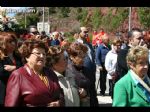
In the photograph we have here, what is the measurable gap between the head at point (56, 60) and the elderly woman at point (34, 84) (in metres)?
0.27

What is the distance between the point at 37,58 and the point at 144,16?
3120 cm

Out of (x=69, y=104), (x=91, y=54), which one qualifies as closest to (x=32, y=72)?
(x=69, y=104)

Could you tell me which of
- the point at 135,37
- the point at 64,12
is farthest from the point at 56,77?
the point at 64,12

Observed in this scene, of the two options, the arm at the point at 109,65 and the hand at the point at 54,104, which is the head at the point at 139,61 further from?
the arm at the point at 109,65

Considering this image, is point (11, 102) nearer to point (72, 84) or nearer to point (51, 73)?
point (51, 73)

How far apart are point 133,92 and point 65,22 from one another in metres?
42.5

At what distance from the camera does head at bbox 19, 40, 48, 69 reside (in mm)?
4426

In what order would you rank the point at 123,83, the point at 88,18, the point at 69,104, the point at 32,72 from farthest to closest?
1. the point at 88,18
2. the point at 69,104
3. the point at 32,72
4. the point at 123,83

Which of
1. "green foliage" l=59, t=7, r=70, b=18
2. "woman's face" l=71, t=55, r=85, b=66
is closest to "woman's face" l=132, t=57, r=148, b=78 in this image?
"woman's face" l=71, t=55, r=85, b=66

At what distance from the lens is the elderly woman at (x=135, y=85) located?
13.1 ft

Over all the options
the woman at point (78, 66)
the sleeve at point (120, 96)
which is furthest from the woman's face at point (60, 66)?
the sleeve at point (120, 96)

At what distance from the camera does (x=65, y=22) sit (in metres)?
46.3

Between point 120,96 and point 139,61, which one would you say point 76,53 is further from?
point 120,96

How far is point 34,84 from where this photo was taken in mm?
4199
